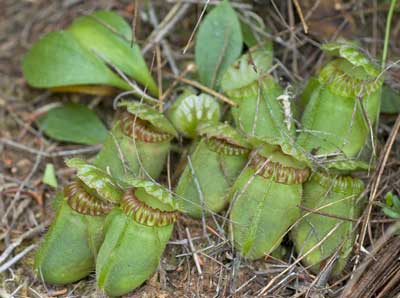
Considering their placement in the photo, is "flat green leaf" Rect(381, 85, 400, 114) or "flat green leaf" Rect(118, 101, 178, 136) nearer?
"flat green leaf" Rect(118, 101, 178, 136)

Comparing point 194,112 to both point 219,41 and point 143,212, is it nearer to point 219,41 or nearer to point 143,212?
point 219,41

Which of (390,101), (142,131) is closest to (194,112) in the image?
(142,131)

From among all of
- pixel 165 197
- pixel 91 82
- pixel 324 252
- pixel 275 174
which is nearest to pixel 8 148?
pixel 91 82

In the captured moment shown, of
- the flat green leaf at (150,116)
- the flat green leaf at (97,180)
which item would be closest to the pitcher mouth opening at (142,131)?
the flat green leaf at (150,116)

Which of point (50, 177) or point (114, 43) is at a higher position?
point (114, 43)

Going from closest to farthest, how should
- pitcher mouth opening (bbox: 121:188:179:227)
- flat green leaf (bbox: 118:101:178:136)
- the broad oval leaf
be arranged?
pitcher mouth opening (bbox: 121:188:179:227), flat green leaf (bbox: 118:101:178:136), the broad oval leaf

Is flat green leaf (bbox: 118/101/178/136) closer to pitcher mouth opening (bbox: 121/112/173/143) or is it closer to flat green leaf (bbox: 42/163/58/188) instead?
pitcher mouth opening (bbox: 121/112/173/143)

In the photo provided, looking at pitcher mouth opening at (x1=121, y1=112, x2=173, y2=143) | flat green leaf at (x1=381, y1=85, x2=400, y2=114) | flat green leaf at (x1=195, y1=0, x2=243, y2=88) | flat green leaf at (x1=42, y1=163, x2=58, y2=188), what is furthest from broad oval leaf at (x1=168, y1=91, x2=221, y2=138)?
flat green leaf at (x1=381, y1=85, x2=400, y2=114)

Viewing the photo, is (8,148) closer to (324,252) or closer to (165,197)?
(165,197)
